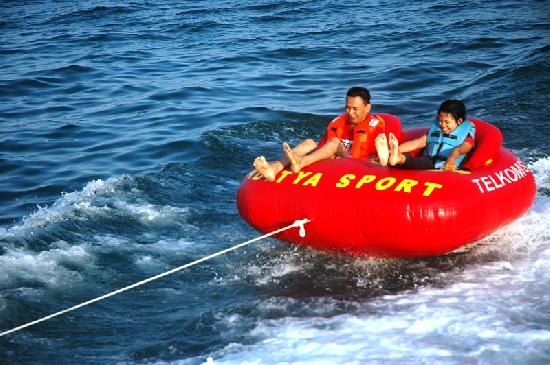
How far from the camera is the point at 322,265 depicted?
6.50 meters

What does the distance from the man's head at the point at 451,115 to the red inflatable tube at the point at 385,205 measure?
367 mm

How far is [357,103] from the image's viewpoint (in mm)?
6777

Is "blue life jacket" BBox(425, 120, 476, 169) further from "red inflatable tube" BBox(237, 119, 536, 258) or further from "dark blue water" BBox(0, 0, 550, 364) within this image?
"dark blue water" BBox(0, 0, 550, 364)

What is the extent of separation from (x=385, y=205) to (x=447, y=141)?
122 cm

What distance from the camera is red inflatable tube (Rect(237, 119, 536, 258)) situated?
5773 mm

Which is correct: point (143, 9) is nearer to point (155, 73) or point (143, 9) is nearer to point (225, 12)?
point (225, 12)

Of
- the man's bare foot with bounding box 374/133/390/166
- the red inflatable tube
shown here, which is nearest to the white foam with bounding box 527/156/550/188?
the red inflatable tube

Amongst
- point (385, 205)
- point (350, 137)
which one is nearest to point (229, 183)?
point (350, 137)

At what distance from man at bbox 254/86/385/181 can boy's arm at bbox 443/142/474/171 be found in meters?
0.67

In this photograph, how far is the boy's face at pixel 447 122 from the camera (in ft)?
21.7

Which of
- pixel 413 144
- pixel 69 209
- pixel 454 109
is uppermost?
pixel 454 109

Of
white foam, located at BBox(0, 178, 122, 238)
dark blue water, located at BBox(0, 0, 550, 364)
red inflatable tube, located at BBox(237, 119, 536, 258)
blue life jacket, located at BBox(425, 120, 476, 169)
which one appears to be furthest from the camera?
white foam, located at BBox(0, 178, 122, 238)

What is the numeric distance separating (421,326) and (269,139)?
5122mm

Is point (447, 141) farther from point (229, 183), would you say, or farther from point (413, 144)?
point (229, 183)
